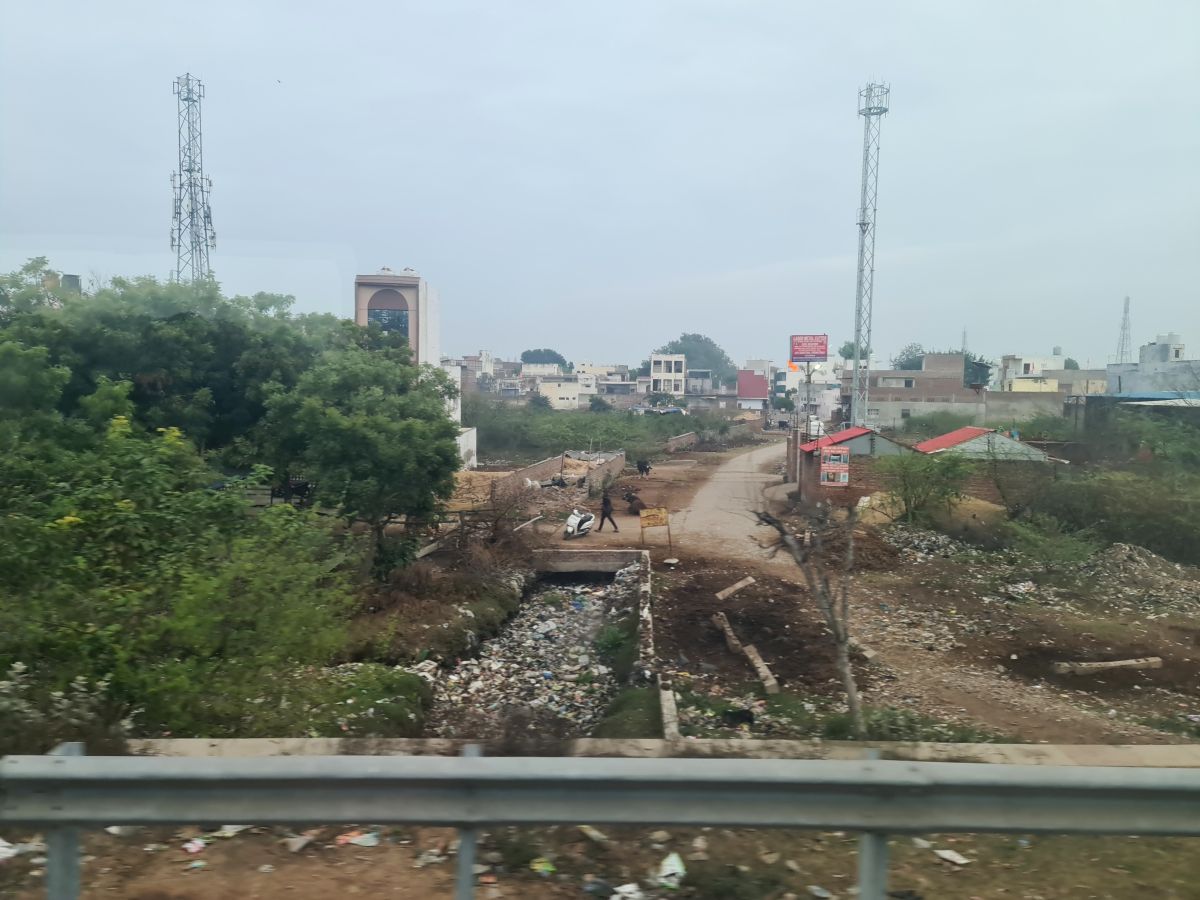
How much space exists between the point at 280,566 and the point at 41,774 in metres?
4.34

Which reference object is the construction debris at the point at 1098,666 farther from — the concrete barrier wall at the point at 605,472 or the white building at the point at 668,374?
the white building at the point at 668,374

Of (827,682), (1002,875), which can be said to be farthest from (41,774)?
(827,682)

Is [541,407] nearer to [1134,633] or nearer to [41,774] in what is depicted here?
[1134,633]

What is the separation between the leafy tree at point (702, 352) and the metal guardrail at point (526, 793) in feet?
387

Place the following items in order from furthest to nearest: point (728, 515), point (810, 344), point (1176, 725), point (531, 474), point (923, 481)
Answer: point (810, 344) → point (531, 474) → point (728, 515) → point (923, 481) → point (1176, 725)

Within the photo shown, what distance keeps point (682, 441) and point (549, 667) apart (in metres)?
38.7

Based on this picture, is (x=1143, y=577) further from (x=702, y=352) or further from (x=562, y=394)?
(x=702, y=352)

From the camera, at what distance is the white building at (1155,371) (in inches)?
1380

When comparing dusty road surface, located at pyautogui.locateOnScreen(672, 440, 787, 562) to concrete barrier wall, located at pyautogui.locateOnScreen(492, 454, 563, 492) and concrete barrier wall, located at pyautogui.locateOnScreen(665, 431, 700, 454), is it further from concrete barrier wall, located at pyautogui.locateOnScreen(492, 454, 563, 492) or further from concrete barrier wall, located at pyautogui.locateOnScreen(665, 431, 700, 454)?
concrete barrier wall, located at pyautogui.locateOnScreen(665, 431, 700, 454)

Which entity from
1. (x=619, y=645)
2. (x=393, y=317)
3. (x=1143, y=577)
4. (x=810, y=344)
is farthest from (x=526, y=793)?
(x=393, y=317)

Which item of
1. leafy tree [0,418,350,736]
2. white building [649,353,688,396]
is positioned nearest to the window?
leafy tree [0,418,350,736]

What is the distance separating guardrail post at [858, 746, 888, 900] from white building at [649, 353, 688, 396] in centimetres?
8222

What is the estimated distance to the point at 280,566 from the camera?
6645 mm

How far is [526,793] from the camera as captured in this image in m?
2.45
